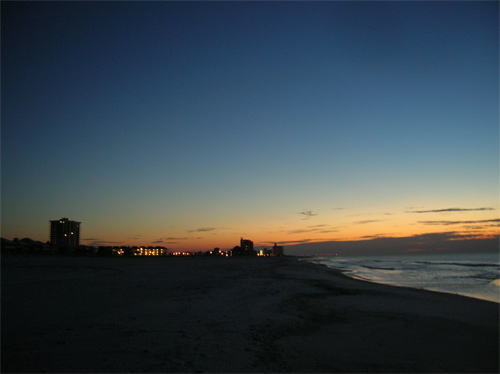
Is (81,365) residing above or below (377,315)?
above

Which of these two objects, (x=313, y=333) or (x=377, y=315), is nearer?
(x=313, y=333)

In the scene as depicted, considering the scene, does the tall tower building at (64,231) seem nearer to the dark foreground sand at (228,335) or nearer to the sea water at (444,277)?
the sea water at (444,277)

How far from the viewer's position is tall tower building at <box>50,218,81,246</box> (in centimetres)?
14875

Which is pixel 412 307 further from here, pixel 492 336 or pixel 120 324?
pixel 120 324

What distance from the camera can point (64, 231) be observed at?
152375 millimetres

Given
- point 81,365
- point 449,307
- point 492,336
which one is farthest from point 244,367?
point 449,307

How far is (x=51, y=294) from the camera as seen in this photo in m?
11.0

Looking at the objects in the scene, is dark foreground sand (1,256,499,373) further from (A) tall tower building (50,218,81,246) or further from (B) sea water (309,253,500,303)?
(A) tall tower building (50,218,81,246)

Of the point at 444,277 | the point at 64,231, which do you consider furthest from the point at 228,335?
the point at 64,231

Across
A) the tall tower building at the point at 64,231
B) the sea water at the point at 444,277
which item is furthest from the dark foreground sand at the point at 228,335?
the tall tower building at the point at 64,231

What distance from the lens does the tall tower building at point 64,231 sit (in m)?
149

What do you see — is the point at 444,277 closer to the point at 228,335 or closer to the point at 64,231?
the point at 228,335

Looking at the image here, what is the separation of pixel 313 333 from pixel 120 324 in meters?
4.92

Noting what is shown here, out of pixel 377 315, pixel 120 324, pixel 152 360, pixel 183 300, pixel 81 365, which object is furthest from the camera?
pixel 183 300
